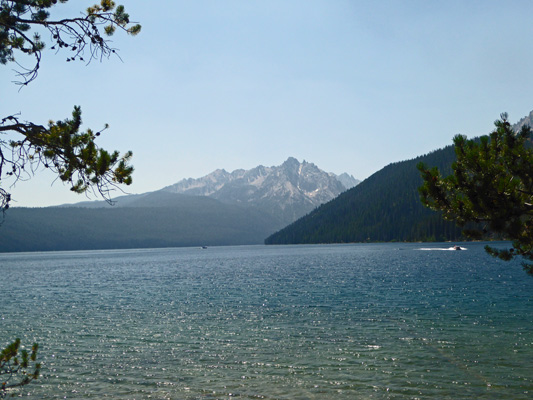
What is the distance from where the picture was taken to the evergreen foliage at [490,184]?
14.5 m

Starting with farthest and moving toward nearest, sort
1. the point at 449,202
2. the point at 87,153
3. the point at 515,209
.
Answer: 1. the point at 449,202
2. the point at 515,209
3. the point at 87,153

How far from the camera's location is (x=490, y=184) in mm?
14508

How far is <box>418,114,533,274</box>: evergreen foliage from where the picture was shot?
14492mm

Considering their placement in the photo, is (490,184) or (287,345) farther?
(287,345)

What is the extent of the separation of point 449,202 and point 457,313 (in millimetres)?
29744

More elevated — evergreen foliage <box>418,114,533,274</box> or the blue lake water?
evergreen foliage <box>418,114,533,274</box>

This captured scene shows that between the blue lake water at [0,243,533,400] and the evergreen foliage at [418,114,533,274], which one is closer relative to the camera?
the evergreen foliage at [418,114,533,274]

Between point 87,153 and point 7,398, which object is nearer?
point 87,153

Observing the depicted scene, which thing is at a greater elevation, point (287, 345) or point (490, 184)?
point (490, 184)

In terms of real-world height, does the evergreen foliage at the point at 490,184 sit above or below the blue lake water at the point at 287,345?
above

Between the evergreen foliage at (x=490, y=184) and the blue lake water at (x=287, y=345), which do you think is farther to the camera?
the blue lake water at (x=287, y=345)

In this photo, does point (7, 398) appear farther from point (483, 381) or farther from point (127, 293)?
point (127, 293)

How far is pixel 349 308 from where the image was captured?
150 feet

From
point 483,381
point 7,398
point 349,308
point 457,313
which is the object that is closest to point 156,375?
point 7,398
